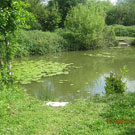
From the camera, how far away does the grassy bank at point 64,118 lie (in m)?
3.54

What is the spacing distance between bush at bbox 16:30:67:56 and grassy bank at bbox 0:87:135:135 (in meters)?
11.2

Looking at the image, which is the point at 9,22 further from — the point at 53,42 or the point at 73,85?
the point at 53,42

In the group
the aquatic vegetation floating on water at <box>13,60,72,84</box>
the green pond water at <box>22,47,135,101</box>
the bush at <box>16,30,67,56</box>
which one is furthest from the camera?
the bush at <box>16,30,67,56</box>

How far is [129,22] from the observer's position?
31.7m

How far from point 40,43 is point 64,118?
13.2 metres

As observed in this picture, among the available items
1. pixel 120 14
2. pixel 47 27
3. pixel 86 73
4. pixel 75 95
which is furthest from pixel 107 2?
pixel 75 95

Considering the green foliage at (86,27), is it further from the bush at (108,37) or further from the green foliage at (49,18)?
the green foliage at (49,18)

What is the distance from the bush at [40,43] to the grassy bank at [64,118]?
1118 cm

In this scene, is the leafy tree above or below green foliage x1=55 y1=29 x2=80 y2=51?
above

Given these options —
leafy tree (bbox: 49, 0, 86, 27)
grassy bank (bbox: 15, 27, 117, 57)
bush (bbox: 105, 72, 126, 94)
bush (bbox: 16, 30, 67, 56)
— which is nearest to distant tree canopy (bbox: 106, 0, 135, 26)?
leafy tree (bbox: 49, 0, 86, 27)

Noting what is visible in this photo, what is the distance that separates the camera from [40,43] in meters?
16.9

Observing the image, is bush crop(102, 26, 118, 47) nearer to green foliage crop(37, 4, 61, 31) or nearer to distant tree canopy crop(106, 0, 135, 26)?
green foliage crop(37, 4, 61, 31)

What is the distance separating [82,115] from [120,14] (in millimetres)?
30771

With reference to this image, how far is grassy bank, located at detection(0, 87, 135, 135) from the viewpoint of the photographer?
11.6ft
